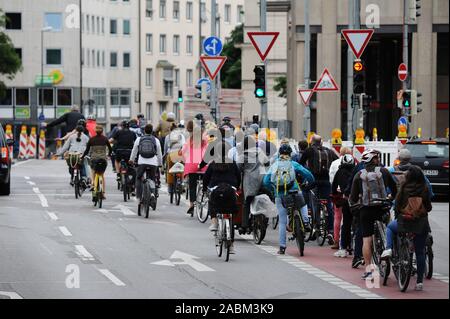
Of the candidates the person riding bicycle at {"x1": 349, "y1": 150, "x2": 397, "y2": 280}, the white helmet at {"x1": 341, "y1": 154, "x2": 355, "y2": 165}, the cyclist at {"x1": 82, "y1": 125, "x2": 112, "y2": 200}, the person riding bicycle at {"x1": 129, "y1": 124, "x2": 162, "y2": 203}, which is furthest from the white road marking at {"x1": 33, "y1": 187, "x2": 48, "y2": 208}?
the person riding bicycle at {"x1": 349, "y1": 150, "x2": 397, "y2": 280}

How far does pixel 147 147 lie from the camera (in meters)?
29.8

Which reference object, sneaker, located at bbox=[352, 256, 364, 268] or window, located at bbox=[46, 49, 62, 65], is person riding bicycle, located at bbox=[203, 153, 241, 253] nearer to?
sneaker, located at bbox=[352, 256, 364, 268]

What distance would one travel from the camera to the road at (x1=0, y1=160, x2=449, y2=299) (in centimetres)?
1694

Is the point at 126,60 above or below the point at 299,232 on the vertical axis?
above

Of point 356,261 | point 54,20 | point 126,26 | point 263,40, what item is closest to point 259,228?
point 356,261

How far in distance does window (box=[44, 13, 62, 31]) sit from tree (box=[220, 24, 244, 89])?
14996mm

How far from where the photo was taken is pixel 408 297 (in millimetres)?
16734

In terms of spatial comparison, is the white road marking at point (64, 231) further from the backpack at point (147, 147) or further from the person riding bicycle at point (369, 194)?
the person riding bicycle at point (369, 194)

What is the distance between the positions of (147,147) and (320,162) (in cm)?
648

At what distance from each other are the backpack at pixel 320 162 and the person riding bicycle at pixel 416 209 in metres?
6.83

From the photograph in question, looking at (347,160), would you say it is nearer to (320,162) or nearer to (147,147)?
(320,162)

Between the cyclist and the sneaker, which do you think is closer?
the sneaker

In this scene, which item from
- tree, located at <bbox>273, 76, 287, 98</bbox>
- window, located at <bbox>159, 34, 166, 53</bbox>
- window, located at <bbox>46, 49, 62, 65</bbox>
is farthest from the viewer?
window, located at <bbox>159, 34, 166, 53</bbox>
